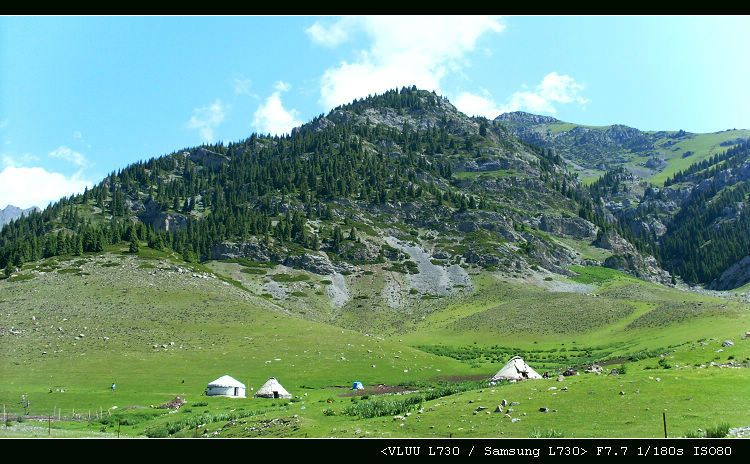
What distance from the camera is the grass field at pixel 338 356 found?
2395 centimetres

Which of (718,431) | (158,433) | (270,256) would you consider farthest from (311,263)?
(718,431)

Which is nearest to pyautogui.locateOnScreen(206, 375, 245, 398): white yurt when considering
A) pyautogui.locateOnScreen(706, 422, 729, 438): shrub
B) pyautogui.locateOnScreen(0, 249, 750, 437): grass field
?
pyautogui.locateOnScreen(0, 249, 750, 437): grass field

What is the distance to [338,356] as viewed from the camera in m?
72.9

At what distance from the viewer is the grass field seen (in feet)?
78.6

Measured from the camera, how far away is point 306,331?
8744 centimetres

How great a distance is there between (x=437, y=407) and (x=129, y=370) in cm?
5023

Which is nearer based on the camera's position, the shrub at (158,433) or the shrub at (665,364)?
the shrub at (158,433)

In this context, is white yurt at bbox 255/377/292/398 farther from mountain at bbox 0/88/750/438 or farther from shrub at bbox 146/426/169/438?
shrub at bbox 146/426/169/438
